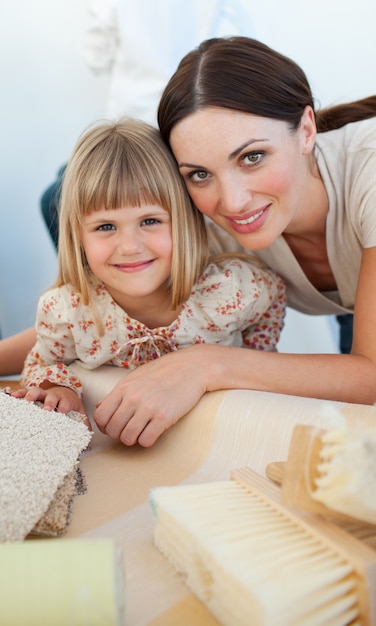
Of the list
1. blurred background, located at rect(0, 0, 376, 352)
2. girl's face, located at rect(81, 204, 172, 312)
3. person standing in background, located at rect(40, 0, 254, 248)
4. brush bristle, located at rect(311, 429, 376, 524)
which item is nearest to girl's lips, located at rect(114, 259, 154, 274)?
girl's face, located at rect(81, 204, 172, 312)

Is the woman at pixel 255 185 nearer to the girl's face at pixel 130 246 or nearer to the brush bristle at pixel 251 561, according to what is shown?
the girl's face at pixel 130 246

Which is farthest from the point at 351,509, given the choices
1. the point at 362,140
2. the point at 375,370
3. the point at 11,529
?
the point at 362,140

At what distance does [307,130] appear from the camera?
1011mm

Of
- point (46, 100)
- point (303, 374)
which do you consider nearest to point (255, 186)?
point (303, 374)

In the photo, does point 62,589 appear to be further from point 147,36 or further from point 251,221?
point 147,36

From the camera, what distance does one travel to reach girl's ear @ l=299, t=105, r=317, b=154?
3.28ft

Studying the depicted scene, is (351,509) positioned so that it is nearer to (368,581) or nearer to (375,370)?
(368,581)

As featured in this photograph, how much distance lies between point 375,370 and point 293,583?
0.53 meters

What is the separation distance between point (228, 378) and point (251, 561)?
414 millimetres

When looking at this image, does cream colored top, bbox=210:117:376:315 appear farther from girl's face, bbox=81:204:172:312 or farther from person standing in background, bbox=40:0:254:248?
person standing in background, bbox=40:0:254:248

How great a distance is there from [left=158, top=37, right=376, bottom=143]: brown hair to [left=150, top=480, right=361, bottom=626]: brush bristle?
56cm

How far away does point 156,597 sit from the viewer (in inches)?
20.1

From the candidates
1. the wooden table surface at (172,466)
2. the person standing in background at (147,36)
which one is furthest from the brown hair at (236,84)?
the person standing in background at (147,36)

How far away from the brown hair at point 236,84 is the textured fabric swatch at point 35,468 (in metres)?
0.46
